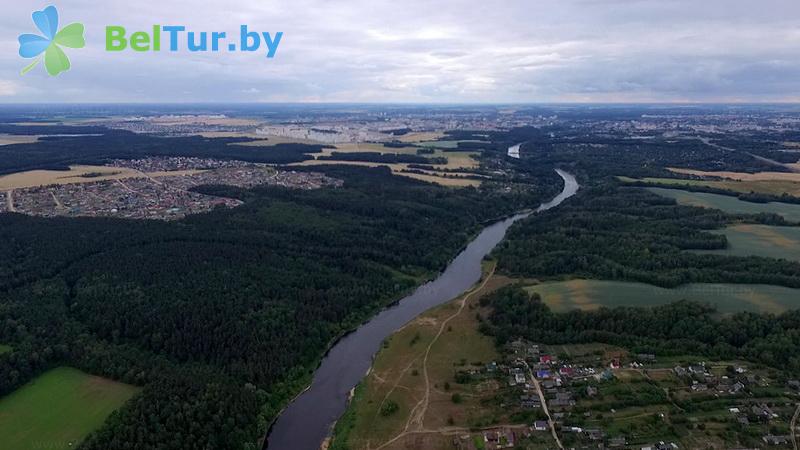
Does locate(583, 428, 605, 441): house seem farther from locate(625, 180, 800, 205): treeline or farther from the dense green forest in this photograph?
locate(625, 180, 800, 205): treeline

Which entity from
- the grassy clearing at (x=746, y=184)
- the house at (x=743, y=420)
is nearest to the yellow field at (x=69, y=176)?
the grassy clearing at (x=746, y=184)

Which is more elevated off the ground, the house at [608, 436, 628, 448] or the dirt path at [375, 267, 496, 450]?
the house at [608, 436, 628, 448]

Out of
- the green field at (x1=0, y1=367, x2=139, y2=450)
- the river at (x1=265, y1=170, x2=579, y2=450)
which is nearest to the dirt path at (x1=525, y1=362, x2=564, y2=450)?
the river at (x1=265, y1=170, x2=579, y2=450)

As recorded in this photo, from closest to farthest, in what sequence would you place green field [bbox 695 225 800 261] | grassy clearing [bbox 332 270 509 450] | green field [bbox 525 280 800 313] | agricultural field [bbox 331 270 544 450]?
agricultural field [bbox 331 270 544 450] < grassy clearing [bbox 332 270 509 450] < green field [bbox 525 280 800 313] < green field [bbox 695 225 800 261]

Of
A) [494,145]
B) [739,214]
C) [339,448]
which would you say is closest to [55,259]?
[339,448]

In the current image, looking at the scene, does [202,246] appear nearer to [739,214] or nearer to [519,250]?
[519,250]

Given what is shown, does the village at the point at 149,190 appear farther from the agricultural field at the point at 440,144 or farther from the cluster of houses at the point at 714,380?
the cluster of houses at the point at 714,380
